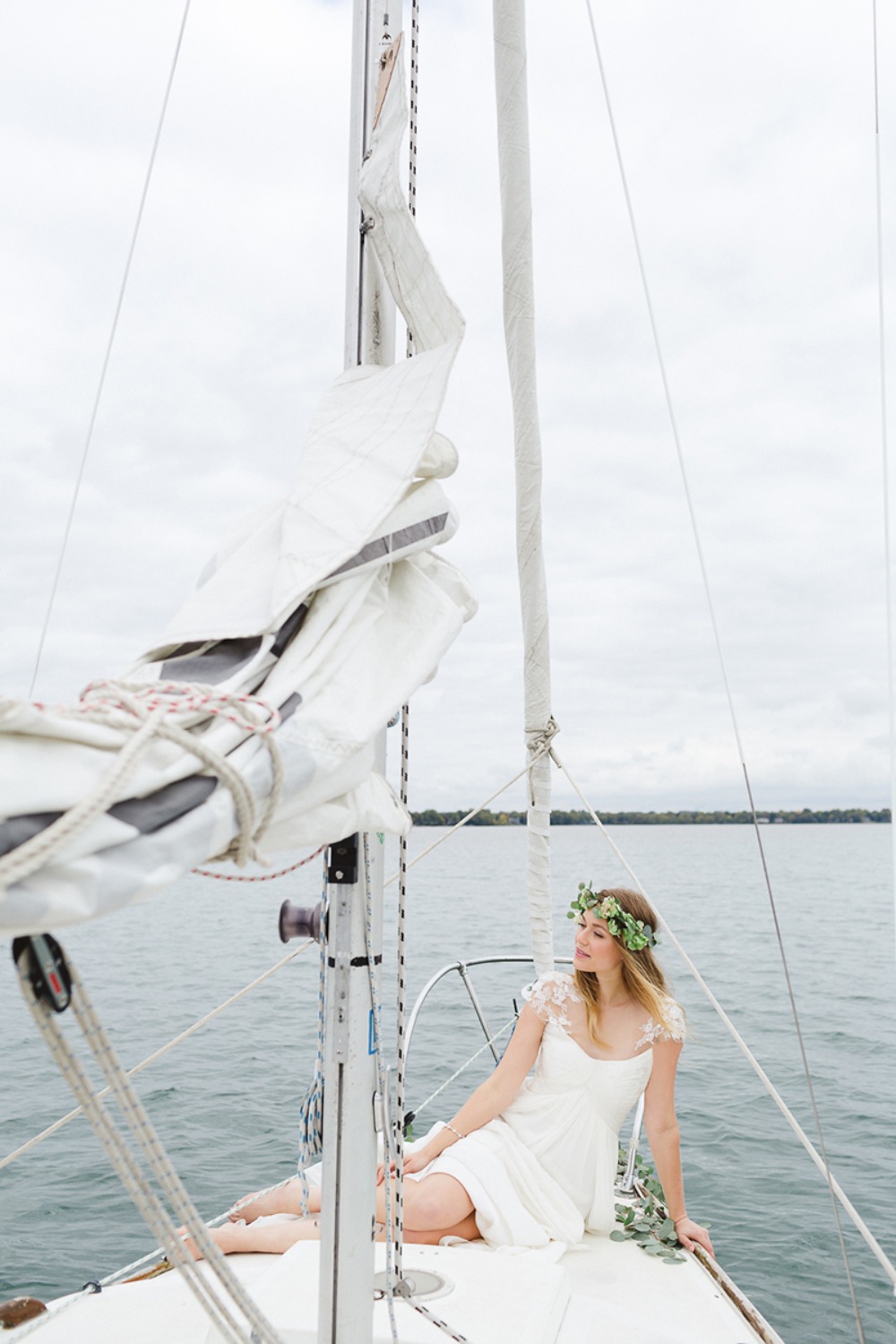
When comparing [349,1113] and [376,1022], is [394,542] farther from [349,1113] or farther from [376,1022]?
[349,1113]

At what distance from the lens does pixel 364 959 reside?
1592 millimetres

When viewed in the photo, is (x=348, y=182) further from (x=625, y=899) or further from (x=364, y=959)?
(x=625, y=899)

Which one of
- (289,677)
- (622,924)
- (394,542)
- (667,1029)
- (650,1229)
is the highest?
(394,542)

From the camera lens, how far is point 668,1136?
2877 mm

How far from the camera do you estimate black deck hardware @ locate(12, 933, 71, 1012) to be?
0.85 meters

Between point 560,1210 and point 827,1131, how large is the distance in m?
4.48

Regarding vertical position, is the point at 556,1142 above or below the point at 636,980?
below

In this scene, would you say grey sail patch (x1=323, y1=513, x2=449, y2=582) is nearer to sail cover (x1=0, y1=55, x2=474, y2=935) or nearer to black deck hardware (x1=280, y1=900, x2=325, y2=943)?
sail cover (x1=0, y1=55, x2=474, y2=935)

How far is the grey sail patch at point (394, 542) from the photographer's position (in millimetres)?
1356

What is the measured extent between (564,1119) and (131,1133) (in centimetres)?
219

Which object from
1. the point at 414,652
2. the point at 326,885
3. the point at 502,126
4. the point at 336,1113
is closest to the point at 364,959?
the point at 326,885

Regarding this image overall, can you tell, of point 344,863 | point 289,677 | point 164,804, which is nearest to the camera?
point 164,804

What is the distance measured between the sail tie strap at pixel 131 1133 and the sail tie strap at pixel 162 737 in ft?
0.50

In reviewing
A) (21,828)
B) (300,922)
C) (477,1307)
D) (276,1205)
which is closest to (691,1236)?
(477,1307)
